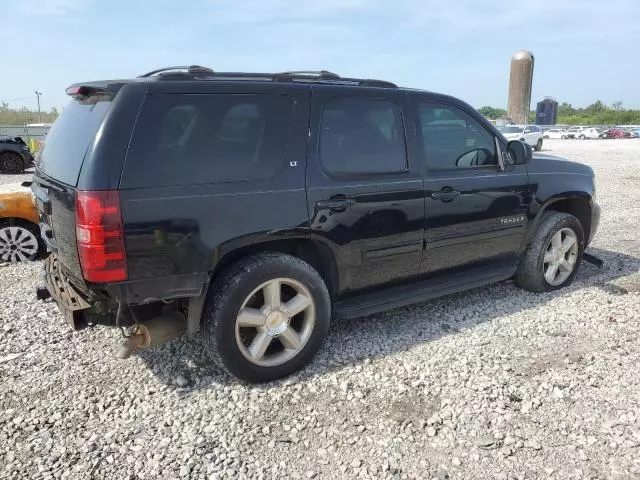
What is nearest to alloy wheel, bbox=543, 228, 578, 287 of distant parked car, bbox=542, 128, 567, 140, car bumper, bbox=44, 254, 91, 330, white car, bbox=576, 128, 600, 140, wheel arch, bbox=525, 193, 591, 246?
wheel arch, bbox=525, 193, 591, 246

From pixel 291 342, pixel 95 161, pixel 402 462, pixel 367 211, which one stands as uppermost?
pixel 95 161

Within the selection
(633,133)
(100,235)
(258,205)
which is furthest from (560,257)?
(633,133)

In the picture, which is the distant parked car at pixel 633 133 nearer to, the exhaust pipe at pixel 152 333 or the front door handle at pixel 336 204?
the front door handle at pixel 336 204

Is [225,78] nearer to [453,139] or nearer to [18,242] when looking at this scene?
[453,139]

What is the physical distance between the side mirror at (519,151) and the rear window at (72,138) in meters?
3.24

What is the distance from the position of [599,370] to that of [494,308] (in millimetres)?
1198

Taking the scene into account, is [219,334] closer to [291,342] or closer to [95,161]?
[291,342]

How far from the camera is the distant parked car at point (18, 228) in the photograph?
233 inches

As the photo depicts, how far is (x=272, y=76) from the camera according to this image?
139 inches

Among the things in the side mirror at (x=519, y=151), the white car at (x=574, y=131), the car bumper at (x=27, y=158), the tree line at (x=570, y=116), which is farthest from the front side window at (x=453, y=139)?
the white car at (x=574, y=131)

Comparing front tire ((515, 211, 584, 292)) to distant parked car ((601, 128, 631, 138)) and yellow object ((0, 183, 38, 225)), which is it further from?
distant parked car ((601, 128, 631, 138))

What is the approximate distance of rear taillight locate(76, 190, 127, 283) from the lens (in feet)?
9.02

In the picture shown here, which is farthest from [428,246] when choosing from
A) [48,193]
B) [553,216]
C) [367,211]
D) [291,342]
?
[48,193]

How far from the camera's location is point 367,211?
11.9 feet
